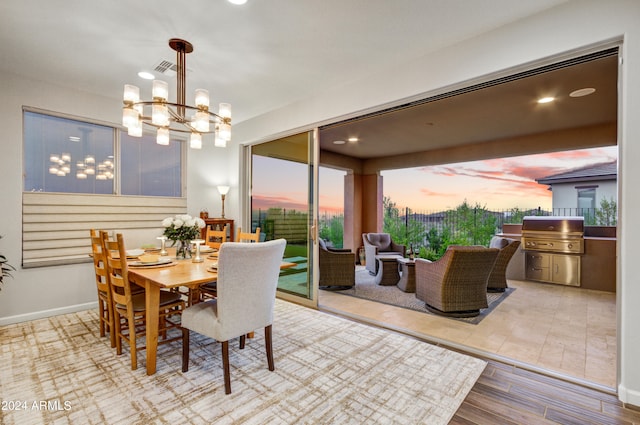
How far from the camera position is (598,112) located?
4.33 m

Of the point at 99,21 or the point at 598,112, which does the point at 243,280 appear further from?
the point at 598,112

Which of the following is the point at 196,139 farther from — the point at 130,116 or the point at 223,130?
the point at 130,116

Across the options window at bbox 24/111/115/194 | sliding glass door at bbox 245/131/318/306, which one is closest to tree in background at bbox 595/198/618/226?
sliding glass door at bbox 245/131/318/306

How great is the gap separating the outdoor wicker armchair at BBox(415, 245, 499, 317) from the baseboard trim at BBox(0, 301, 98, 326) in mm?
4296

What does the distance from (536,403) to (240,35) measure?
11.4 feet

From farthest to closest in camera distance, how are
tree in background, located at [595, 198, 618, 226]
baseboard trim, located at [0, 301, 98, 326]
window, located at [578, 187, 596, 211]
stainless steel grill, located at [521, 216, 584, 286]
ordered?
window, located at [578, 187, 596, 211]
tree in background, located at [595, 198, 618, 226]
stainless steel grill, located at [521, 216, 584, 286]
baseboard trim, located at [0, 301, 98, 326]

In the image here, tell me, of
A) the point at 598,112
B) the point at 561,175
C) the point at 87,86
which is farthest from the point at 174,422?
the point at 561,175

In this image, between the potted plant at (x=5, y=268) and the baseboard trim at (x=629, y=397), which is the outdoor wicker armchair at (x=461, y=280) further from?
the potted plant at (x=5, y=268)

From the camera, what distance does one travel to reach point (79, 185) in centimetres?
391

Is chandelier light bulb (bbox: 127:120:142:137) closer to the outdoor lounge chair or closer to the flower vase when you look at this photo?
the flower vase

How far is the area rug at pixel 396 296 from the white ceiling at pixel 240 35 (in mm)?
2871

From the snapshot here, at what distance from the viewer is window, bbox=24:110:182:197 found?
3641mm

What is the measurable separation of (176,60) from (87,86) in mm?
1550

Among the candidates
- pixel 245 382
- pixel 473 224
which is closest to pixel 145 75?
pixel 245 382
